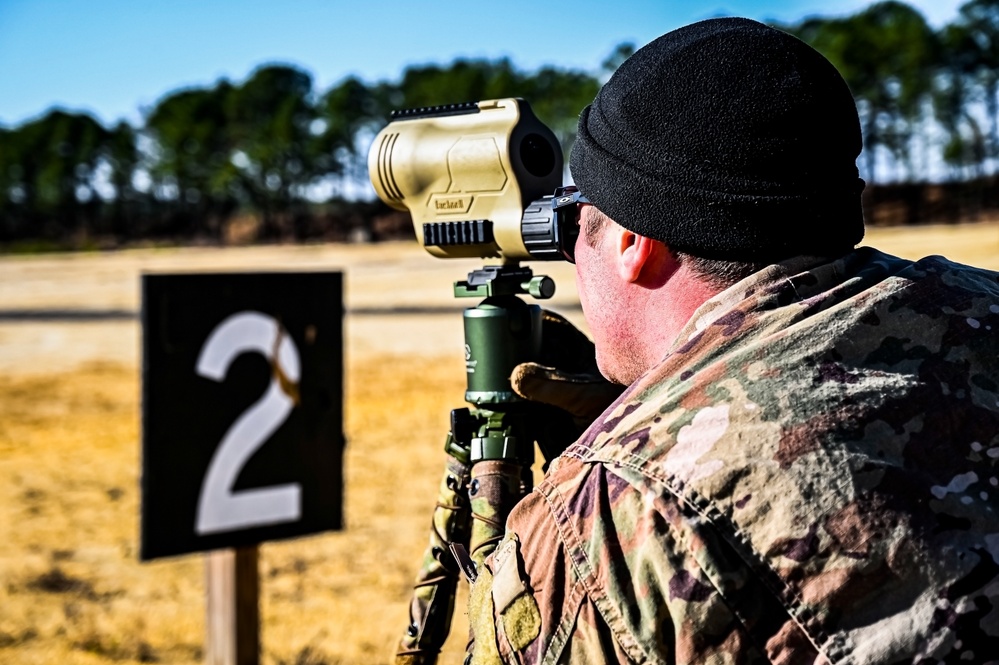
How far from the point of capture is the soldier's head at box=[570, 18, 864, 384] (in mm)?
1130

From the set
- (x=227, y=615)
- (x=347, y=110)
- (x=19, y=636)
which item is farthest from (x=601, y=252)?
(x=347, y=110)

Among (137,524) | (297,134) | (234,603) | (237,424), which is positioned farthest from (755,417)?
(297,134)

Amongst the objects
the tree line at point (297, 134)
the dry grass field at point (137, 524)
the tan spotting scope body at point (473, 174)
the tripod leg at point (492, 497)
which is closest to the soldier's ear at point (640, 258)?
the tan spotting scope body at point (473, 174)

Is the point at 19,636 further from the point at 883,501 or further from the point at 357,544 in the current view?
the point at 883,501

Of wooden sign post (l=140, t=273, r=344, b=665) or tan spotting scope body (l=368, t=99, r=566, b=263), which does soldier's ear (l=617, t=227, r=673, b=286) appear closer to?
tan spotting scope body (l=368, t=99, r=566, b=263)

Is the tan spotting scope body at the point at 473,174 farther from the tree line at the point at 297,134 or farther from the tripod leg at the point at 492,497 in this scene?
the tree line at the point at 297,134

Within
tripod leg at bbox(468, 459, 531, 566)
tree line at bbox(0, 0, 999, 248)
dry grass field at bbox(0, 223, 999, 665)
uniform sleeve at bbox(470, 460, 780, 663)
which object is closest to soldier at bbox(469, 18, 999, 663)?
uniform sleeve at bbox(470, 460, 780, 663)

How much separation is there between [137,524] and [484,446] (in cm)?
545

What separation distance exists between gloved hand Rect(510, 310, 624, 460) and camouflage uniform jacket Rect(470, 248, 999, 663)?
0.40m

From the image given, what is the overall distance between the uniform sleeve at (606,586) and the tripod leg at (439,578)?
68 centimetres

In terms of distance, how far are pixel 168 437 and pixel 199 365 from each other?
239 mm

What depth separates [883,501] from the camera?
1.00m

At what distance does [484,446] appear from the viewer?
1.70 meters

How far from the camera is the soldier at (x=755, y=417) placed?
0.98 m
